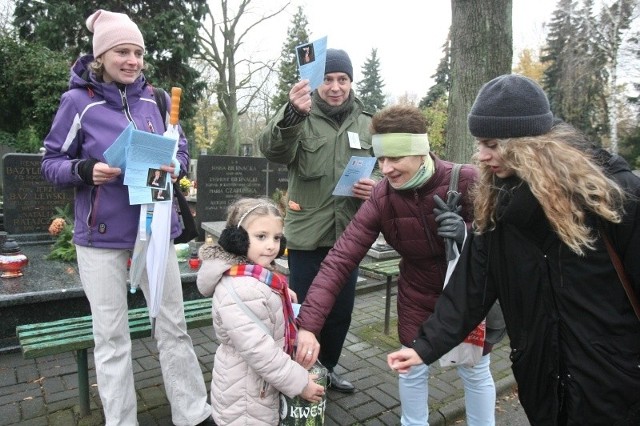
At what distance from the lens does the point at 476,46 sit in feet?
14.7

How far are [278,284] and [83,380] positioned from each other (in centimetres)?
166

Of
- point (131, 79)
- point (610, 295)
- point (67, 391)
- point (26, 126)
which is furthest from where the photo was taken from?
point (26, 126)

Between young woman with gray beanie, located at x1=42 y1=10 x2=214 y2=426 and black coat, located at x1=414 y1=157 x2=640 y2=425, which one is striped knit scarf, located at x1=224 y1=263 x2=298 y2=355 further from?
black coat, located at x1=414 y1=157 x2=640 y2=425

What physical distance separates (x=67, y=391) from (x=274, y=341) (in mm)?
2198

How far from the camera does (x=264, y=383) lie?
82.7 inches

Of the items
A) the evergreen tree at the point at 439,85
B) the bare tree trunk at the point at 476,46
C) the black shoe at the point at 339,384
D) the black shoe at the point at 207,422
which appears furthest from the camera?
the evergreen tree at the point at 439,85

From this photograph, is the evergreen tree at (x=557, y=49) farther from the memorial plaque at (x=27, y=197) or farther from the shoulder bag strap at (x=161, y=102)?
the shoulder bag strap at (x=161, y=102)

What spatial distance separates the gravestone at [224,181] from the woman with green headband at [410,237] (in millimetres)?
6497

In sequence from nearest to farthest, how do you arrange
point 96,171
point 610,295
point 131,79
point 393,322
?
point 610,295
point 96,171
point 131,79
point 393,322

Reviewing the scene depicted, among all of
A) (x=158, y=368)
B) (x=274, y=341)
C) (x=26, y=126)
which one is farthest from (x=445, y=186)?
(x=26, y=126)

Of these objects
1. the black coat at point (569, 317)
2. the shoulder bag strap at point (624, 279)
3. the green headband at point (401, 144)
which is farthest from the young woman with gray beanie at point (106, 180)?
the shoulder bag strap at point (624, 279)

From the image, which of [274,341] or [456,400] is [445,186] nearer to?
[274,341]

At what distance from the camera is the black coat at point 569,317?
1556mm

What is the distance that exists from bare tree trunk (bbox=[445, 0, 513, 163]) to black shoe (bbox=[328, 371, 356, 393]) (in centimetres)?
248
